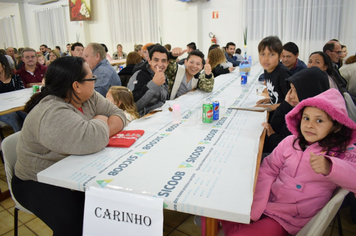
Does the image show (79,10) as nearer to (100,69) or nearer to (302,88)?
(100,69)

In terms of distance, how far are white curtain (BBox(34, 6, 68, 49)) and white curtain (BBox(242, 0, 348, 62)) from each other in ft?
26.0

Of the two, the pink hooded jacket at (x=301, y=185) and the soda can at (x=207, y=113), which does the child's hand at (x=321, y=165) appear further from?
the soda can at (x=207, y=113)

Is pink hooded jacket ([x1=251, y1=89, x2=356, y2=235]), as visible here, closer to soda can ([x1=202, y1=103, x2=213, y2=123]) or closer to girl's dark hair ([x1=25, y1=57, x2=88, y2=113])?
soda can ([x1=202, y1=103, x2=213, y2=123])

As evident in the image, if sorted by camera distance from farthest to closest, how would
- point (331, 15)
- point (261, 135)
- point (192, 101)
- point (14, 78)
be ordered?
point (331, 15) → point (14, 78) → point (192, 101) → point (261, 135)

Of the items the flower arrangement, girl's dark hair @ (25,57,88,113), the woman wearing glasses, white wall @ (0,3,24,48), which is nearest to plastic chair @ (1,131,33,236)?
the woman wearing glasses

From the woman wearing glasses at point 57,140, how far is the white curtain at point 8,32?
1458cm

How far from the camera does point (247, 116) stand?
203 cm

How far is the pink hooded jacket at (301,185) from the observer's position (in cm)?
119

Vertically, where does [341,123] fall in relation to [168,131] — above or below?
above

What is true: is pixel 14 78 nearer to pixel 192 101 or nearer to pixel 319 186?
pixel 192 101

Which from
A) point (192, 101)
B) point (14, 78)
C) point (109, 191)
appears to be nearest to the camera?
point (109, 191)

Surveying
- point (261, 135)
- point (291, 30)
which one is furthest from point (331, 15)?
point (261, 135)

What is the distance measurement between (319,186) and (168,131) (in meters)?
0.91

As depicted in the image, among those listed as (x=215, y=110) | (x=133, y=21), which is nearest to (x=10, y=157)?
(x=215, y=110)
